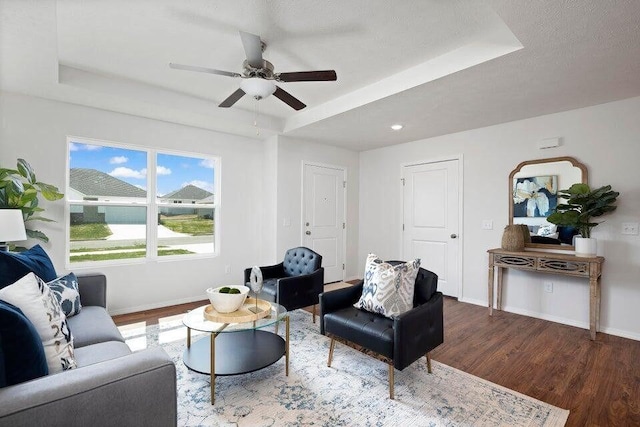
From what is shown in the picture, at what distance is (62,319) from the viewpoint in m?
1.63

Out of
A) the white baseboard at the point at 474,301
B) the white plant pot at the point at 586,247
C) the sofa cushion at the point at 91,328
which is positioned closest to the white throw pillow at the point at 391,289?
the sofa cushion at the point at 91,328

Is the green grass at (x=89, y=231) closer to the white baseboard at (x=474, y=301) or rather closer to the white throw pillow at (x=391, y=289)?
the white throw pillow at (x=391, y=289)

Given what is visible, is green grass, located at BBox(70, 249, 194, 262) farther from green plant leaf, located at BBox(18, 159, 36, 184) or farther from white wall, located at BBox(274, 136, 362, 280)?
white wall, located at BBox(274, 136, 362, 280)

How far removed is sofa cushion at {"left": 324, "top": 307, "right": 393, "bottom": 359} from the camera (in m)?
2.07

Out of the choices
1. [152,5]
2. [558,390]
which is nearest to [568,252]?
[558,390]

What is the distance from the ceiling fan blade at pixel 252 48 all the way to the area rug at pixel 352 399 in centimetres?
232

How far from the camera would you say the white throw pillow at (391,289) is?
2.31m

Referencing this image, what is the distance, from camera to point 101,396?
3.71ft

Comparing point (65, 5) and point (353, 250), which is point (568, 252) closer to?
point (353, 250)

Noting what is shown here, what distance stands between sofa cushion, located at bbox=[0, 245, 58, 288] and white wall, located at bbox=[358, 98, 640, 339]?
445cm

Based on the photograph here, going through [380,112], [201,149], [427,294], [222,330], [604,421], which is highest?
[380,112]

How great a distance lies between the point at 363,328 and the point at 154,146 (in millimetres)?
3471

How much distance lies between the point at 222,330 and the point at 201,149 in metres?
3.03

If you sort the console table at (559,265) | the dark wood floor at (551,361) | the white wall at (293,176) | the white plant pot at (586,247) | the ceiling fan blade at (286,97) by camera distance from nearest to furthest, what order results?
the dark wood floor at (551,361) → the ceiling fan blade at (286,97) → the console table at (559,265) → the white plant pot at (586,247) → the white wall at (293,176)
